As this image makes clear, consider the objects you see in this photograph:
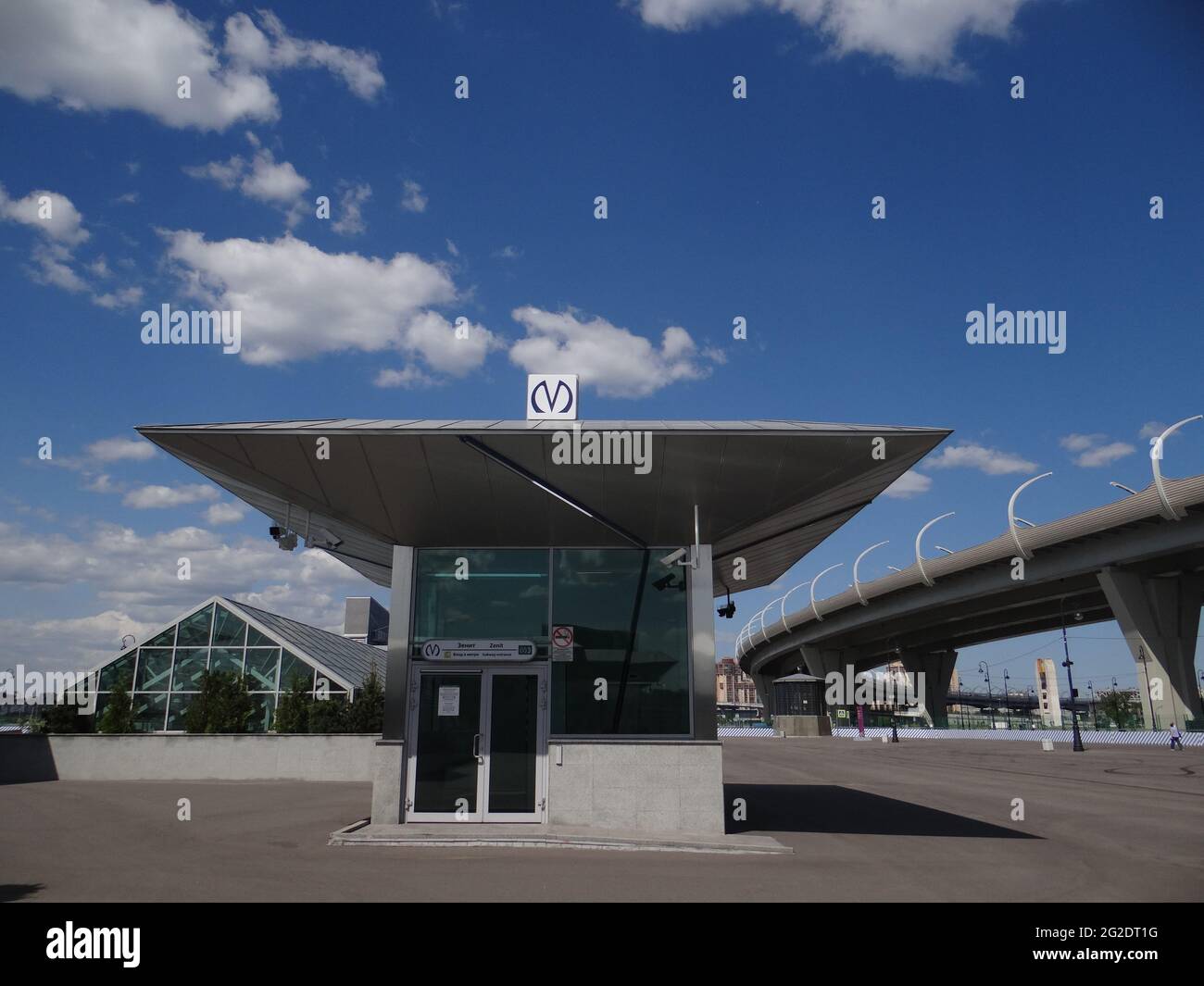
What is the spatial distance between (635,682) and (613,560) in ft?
6.13

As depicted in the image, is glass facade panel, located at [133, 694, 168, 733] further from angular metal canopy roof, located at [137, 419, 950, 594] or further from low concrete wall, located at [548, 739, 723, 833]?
low concrete wall, located at [548, 739, 723, 833]

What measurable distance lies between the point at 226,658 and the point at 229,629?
3.91 feet

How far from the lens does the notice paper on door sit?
12.1 metres

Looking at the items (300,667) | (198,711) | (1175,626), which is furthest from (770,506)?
(1175,626)

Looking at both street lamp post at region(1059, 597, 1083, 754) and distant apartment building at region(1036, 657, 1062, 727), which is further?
distant apartment building at region(1036, 657, 1062, 727)

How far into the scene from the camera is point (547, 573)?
12.7 m

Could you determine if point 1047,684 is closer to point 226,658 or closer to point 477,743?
point 226,658

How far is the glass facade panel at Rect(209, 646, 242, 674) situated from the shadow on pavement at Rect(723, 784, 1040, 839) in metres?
22.3

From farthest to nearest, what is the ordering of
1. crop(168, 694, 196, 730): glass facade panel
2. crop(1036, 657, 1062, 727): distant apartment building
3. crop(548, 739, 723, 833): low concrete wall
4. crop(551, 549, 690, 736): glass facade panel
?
1. crop(1036, 657, 1062, 727): distant apartment building
2. crop(168, 694, 196, 730): glass facade panel
3. crop(551, 549, 690, 736): glass facade panel
4. crop(548, 739, 723, 833): low concrete wall

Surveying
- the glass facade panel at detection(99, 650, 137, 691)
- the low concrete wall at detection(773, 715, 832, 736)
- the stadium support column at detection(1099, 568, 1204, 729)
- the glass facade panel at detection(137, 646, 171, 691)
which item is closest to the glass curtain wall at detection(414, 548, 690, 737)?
the glass facade panel at detection(137, 646, 171, 691)

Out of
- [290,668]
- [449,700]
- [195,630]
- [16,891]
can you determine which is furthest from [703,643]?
[195,630]

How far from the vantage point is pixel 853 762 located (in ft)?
107

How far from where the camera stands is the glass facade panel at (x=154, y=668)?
31.8m
